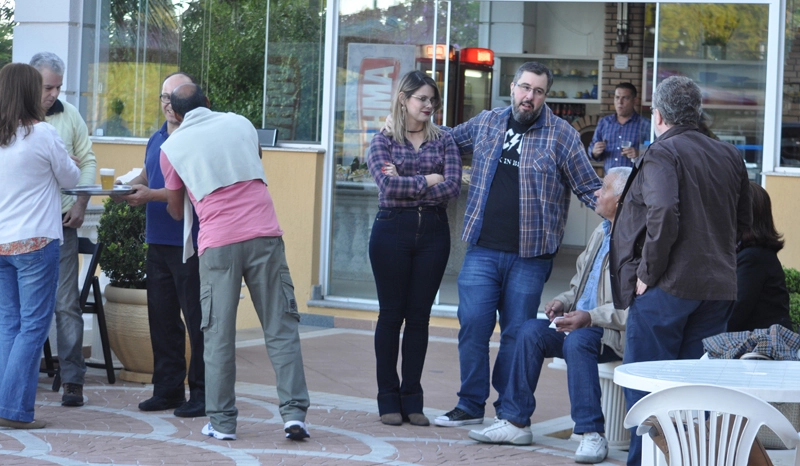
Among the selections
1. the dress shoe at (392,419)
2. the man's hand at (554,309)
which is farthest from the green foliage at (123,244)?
the man's hand at (554,309)

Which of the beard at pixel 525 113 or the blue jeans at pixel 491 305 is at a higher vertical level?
the beard at pixel 525 113

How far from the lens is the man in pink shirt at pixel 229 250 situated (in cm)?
552

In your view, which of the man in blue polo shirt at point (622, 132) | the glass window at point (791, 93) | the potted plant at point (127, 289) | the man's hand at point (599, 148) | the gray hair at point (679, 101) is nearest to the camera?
the gray hair at point (679, 101)

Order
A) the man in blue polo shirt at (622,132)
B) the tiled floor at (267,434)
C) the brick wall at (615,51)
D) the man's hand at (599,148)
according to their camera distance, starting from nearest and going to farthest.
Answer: the tiled floor at (267,434), the man in blue polo shirt at (622,132), the man's hand at (599,148), the brick wall at (615,51)

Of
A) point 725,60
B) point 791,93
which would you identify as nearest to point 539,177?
point 791,93

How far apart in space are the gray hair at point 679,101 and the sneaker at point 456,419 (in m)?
2.07

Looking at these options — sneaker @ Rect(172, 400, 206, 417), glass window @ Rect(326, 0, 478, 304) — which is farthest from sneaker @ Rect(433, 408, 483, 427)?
glass window @ Rect(326, 0, 478, 304)

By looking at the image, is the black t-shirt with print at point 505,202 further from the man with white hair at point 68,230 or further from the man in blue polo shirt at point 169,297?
the man with white hair at point 68,230

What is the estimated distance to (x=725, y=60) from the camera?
9.29m

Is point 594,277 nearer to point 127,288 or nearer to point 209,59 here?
point 127,288

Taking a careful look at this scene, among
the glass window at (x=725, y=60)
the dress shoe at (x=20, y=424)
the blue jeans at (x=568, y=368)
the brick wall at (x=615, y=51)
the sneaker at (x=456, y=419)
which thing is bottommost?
the dress shoe at (x=20, y=424)

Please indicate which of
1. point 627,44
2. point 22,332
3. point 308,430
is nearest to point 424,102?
point 308,430

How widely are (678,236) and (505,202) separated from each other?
1371mm

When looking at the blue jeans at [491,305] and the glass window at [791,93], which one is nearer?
the blue jeans at [491,305]
